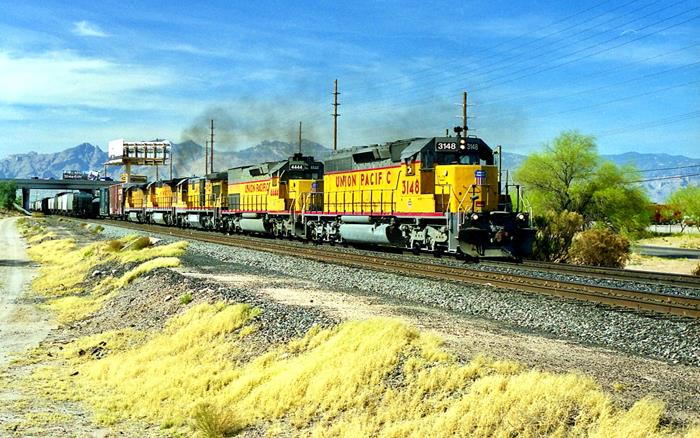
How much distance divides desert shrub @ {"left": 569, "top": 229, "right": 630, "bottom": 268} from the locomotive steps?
14.1 m

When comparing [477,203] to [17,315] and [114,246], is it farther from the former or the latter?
[114,246]

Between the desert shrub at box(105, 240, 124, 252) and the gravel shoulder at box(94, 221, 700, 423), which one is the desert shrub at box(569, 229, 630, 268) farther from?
the desert shrub at box(105, 240, 124, 252)

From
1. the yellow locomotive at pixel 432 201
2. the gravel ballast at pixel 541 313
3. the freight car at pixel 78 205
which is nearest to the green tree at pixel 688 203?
the yellow locomotive at pixel 432 201

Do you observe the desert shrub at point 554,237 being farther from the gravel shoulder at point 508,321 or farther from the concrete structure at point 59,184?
the concrete structure at point 59,184

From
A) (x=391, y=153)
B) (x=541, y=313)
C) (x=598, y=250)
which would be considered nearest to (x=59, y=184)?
(x=391, y=153)

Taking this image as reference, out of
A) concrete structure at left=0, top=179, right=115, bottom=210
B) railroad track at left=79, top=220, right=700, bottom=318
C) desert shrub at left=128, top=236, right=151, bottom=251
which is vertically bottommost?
railroad track at left=79, top=220, right=700, bottom=318

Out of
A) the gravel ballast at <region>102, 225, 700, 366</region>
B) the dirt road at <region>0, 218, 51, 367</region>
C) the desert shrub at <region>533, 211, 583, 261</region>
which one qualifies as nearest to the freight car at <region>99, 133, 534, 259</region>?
the gravel ballast at <region>102, 225, 700, 366</region>

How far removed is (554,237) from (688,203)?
A: 228 ft

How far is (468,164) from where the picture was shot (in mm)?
21812

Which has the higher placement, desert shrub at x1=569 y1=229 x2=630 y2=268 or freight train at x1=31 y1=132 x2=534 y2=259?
freight train at x1=31 y1=132 x2=534 y2=259

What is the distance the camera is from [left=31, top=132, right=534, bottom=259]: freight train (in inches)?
808

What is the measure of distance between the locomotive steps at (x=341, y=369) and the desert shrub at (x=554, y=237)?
47.0 feet

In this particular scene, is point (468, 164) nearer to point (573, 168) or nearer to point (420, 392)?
point (420, 392)

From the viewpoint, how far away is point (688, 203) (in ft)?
291
